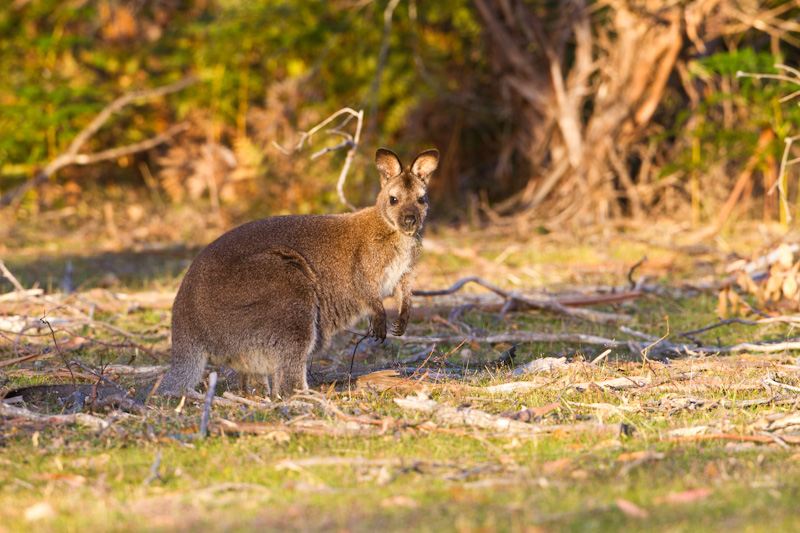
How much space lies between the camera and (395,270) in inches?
175

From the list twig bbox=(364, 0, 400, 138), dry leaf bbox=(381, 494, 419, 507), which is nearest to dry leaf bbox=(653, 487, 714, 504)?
dry leaf bbox=(381, 494, 419, 507)

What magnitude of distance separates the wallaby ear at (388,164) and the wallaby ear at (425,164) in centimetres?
9

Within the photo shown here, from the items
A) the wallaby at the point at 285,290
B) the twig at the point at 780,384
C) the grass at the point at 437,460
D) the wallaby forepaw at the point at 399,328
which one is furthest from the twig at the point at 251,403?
the twig at the point at 780,384

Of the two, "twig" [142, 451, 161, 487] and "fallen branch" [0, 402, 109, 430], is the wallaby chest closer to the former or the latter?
"fallen branch" [0, 402, 109, 430]

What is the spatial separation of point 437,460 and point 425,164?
6.57 ft

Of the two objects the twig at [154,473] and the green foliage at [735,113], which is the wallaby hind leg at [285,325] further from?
the green foliage at [735,113]

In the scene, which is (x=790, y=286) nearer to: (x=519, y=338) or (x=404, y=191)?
(x=519, y=338)

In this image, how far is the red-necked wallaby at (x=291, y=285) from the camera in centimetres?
386

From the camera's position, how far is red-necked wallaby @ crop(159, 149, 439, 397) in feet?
12.7

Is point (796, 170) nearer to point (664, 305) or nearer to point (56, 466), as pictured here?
point (664, 305)

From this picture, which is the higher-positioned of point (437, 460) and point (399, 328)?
point (399, 328)

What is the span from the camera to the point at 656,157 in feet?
33.6

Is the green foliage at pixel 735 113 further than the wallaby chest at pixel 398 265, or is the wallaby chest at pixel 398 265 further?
the green foliage at pixel 735 113

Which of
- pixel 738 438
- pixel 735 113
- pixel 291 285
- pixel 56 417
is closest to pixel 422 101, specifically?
pixel 735 113
